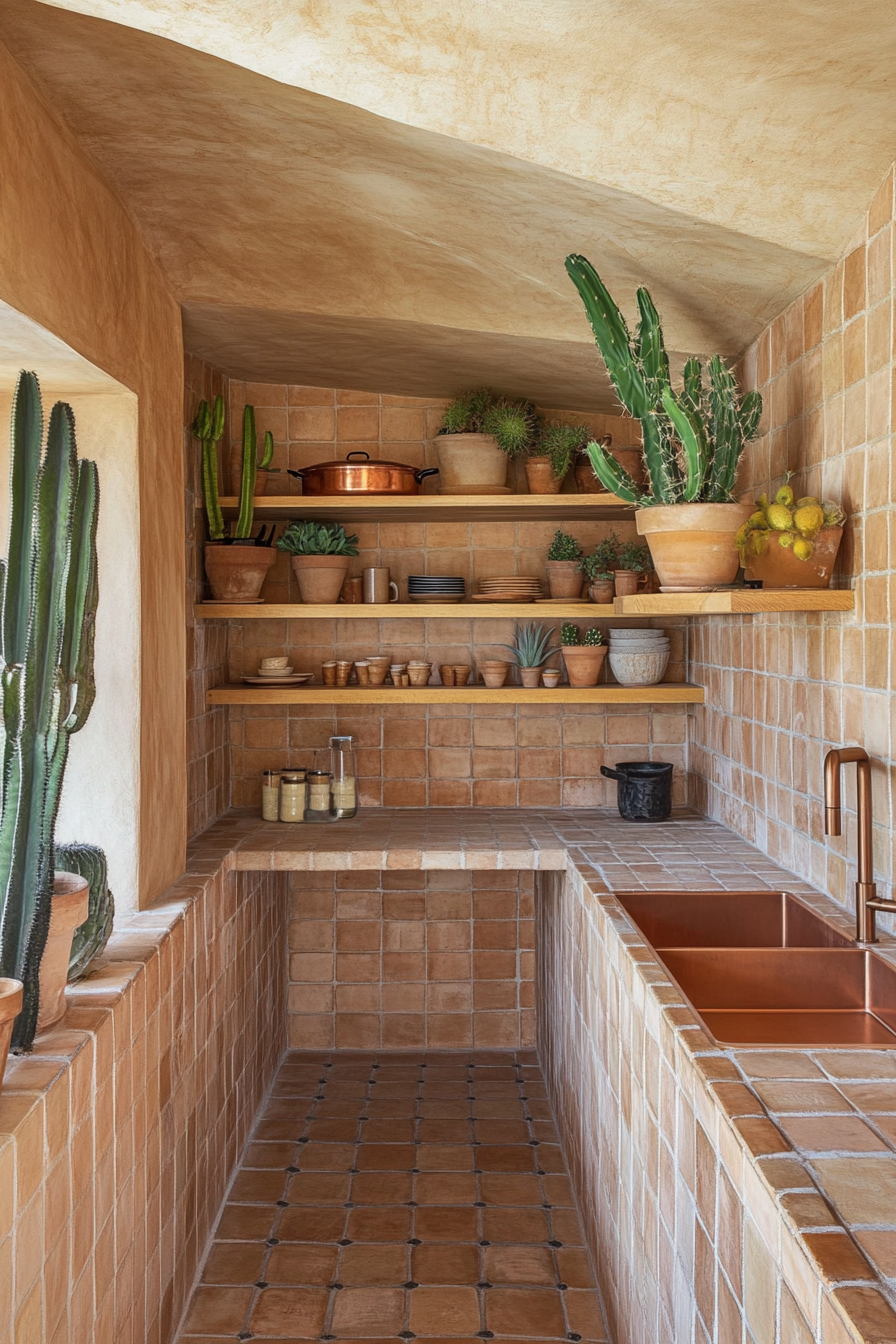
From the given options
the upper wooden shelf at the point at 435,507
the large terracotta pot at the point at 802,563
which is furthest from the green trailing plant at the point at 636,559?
the large terracotta pot at the point at 802,563

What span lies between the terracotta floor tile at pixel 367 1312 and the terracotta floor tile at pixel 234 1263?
258 mm

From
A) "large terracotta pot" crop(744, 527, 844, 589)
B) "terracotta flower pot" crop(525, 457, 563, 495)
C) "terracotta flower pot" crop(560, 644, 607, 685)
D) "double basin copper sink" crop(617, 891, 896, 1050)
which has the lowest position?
"double basin copper sink" crop(617, 891, 896, 1050)

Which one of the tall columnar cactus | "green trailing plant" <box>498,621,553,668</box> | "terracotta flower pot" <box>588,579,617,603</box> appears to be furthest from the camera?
"green trailing plant" <box>498,621,553,668</box>

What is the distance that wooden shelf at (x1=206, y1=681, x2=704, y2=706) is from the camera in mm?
3506

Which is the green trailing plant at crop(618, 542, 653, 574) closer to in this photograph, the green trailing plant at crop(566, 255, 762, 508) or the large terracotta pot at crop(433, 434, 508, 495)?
the large terracotta pot at crop(433, 434, 508, 495)

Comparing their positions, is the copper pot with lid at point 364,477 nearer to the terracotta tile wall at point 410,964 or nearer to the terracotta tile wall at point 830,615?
the terracotta tile wall at point 830,615

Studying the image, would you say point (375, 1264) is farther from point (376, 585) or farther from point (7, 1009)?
point (376, 585)

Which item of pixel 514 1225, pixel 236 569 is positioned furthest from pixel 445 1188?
pixel 236 569

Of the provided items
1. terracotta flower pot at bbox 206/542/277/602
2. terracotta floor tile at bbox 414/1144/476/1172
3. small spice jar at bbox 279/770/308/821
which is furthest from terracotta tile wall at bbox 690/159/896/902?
terracotta flower pot at bbox 206/542/277/602

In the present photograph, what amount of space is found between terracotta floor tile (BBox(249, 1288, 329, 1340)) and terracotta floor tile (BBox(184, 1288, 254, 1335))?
0.12 feet

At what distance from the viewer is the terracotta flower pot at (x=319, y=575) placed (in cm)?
358

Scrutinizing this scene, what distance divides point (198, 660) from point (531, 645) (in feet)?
3.76

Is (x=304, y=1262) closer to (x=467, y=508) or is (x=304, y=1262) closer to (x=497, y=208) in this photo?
(x=467, y=508)

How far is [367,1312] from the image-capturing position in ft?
8.33
